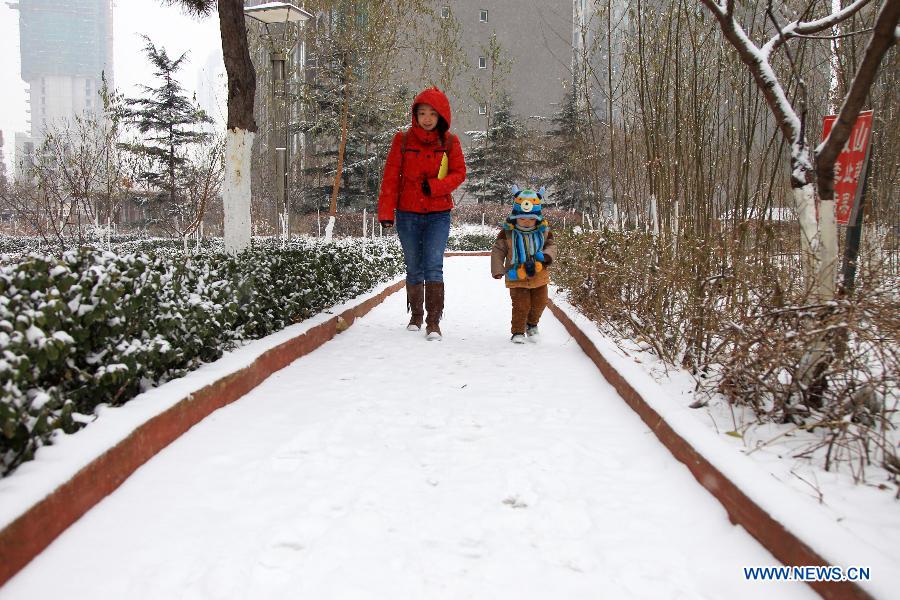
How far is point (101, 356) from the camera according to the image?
2928 mm

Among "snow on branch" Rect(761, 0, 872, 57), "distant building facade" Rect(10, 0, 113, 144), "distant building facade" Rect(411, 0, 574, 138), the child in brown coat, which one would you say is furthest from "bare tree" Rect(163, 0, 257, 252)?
"distant building facade" Rect(10, 0, 113, 144)

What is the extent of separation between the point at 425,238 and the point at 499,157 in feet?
93.5

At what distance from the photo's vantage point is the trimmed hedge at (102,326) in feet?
7.58

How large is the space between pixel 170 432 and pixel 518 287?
372 centimetres

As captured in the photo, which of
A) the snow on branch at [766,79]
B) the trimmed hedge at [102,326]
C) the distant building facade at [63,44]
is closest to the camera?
the trimmed hedge at [102,326]

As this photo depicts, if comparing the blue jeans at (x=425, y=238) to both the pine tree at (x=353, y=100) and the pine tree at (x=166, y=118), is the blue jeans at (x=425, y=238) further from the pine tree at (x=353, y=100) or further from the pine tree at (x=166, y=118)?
the pine tree at (x=166, y=118)

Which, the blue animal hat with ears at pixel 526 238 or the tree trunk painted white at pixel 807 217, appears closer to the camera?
the tree trunk painted white at pixel 807 217

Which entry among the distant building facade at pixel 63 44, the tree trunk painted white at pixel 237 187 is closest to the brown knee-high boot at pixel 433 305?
the tree trunk painted white at pixel 237 187

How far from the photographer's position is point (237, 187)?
6.12 meters

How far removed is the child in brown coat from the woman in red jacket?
57cm

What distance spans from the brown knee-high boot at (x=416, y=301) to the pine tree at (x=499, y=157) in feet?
88.0

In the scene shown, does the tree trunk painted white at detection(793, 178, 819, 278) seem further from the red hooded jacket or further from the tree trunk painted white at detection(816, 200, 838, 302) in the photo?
the red hooded jacket

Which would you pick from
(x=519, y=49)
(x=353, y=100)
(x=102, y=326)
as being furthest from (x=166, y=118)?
(x=519, y=49)

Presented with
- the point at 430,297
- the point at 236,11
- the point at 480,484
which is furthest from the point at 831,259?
the point at 236,11
